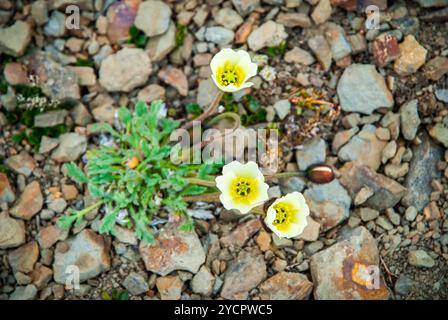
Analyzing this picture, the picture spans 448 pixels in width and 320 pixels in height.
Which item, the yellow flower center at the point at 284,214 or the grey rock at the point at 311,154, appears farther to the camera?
the grey rock at the point at 311,154

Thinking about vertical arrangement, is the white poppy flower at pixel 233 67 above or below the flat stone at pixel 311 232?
above

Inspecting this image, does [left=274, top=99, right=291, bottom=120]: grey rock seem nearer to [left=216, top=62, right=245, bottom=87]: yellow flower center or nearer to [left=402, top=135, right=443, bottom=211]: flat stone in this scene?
[left=216, top=62, right=245, bottom=87]: yellow flower center

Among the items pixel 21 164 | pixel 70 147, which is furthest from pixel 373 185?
pixel 21 164

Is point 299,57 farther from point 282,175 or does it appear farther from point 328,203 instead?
point 328,203

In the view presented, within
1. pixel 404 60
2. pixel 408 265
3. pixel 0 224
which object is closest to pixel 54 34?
pixel 0 224

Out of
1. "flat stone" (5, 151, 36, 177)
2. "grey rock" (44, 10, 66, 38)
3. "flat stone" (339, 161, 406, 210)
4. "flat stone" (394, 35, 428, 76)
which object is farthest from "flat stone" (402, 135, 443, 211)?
"grey rock" (44, 10, 66, 38)

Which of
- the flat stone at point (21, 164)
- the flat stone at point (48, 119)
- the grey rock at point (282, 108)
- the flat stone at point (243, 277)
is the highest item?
the grey rock at point (282, 108)

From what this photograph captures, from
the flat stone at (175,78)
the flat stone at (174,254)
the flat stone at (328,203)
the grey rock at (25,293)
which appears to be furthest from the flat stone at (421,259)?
the grey rock at (25,293)

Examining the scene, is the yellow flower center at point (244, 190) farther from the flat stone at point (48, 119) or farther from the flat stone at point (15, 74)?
the flat stone at point (15, 74)

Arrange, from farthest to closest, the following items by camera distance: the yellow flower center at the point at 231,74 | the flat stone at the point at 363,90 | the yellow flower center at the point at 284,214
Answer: the flat stone at the point at 363,90, the yellow flower center at the point at 231,74, the yellow flower center at the point at 284,214
